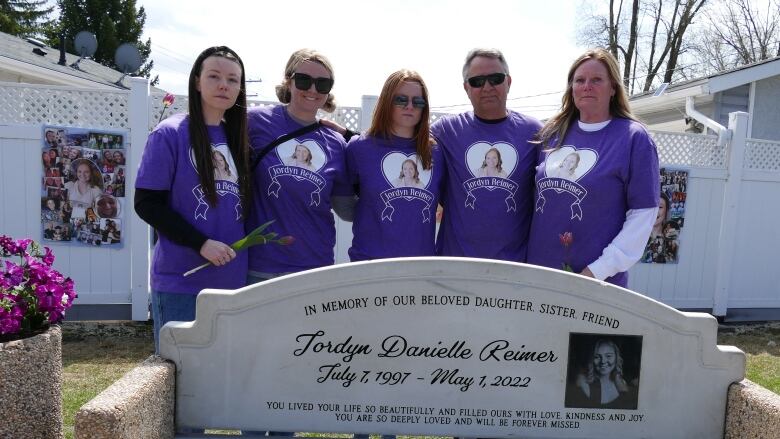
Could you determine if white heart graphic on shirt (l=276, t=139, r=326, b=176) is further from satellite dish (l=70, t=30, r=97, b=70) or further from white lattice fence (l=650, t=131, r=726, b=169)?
satellite dish (l=70, t=30, r=97, b=70)

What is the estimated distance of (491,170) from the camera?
2.91m

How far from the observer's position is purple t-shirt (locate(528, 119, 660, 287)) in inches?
101

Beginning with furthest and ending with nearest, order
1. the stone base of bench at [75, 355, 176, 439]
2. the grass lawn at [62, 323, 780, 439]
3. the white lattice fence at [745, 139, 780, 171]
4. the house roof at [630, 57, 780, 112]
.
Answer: the house roof at [630, 57, 780, 112], the white lattice fence at [745, 139, 780, 171], the grass lawn at [62, 323, 780, 439], the stone base of bench at [75, 355, 176, 439]

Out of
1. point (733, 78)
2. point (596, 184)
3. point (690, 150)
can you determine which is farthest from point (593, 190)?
point (733, 78)

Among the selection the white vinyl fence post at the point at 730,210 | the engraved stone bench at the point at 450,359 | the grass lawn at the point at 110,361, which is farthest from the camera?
the white vinyl fence post at the point at 730,210

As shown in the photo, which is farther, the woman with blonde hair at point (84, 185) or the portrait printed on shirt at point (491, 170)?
the woman with blonde hair at point (84, 185)

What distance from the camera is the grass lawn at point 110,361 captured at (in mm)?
5039

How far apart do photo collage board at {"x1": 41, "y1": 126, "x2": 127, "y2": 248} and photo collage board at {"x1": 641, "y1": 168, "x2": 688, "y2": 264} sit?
20.3ft

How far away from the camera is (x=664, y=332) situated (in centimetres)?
203

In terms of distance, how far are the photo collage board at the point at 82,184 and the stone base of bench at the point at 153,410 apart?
5.18 m

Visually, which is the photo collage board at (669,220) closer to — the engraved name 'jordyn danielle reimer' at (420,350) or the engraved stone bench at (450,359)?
the engraved stone bench at (450,359)

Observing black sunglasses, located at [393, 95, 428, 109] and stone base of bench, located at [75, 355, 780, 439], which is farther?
black sunglasses, located at [393, 95, 428, 109]

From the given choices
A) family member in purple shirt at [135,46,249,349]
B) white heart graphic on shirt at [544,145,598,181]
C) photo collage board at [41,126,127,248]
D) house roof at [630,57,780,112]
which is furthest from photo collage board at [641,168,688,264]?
family member in purple shirt at [135,46,249,349]

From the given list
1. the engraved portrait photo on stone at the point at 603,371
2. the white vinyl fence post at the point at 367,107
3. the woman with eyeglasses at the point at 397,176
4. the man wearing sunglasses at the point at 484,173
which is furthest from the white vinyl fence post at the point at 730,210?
the engraved portrait photo on stone at the point at 603,371
